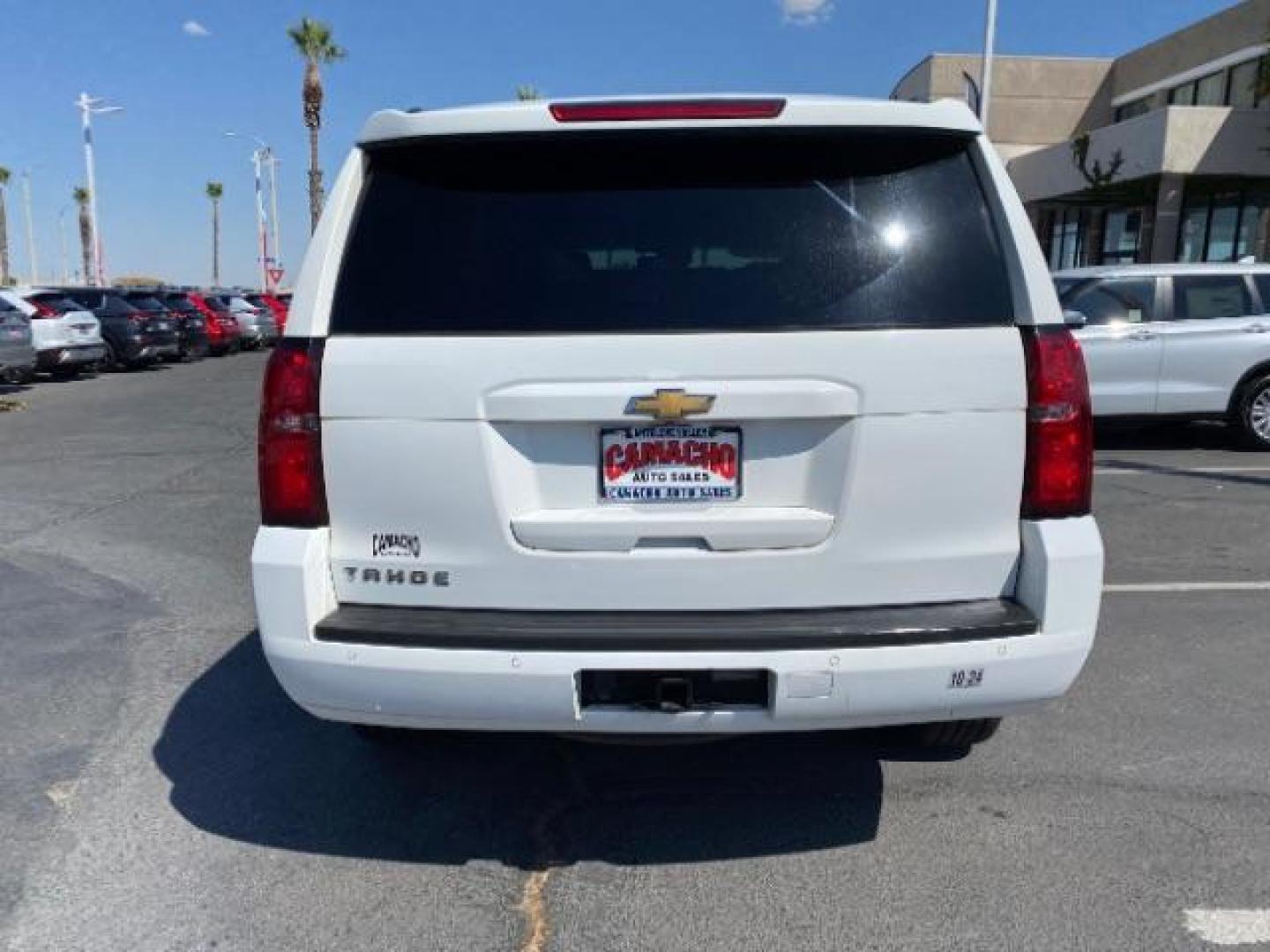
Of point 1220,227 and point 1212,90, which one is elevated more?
point 1212,90

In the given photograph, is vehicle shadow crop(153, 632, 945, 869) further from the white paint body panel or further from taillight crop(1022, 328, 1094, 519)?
taillight crop(1022, 328, 1094, 519)

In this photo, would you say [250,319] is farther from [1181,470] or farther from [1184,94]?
[1184,94]

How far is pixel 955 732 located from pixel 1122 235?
29.0 meters

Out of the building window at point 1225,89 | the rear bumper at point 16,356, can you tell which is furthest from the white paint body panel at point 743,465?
the building window at point 1225,89

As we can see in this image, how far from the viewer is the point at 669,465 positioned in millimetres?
2619

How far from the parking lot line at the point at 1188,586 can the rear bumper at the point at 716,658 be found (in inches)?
132

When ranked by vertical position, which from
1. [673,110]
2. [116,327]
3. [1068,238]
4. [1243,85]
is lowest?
[116,327]

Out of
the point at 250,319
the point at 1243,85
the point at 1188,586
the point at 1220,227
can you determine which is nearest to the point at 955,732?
the point at 1188,586

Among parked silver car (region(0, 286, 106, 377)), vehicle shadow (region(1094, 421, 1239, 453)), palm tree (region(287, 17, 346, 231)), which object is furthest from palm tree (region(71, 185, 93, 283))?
vehicle shadow (region(1094, 421, 1239, 453))

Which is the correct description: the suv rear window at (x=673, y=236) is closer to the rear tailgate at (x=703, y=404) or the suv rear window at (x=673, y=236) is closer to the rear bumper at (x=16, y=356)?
the rear tailgate at (x=703, y=404)

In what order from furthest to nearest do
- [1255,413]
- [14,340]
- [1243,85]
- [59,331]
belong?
[1243,85], [59,331], [14,340], [1255,413]

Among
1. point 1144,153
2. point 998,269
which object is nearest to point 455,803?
point 998,269

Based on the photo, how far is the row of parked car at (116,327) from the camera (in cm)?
1650

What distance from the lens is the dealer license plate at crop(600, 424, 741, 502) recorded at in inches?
103
